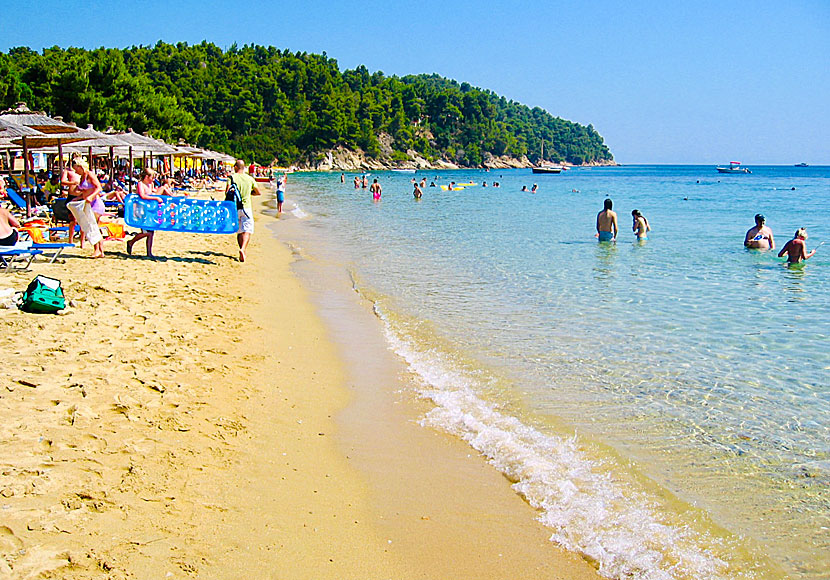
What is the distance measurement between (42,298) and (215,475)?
142 inches

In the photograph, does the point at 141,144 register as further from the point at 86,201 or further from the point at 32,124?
the point at 86,201

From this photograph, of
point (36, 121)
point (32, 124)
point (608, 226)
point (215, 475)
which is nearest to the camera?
point (215, 475)

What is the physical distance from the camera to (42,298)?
617cm

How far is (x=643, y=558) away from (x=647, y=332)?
15.0 ft

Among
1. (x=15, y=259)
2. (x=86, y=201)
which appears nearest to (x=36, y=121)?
(x=86, y=201)

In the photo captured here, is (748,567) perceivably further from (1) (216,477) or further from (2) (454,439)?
(1) (216,477)

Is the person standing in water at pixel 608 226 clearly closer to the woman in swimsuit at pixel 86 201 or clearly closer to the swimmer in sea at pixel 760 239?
the swimmer in sea at pixel 760 239

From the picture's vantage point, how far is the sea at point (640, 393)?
3391mm

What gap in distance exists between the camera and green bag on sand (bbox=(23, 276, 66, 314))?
20.1ft

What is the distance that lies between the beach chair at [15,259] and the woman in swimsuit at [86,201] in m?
0.90

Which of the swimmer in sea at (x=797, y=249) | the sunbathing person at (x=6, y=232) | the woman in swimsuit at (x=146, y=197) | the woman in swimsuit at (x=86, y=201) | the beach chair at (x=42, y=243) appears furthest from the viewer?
the swimmer in sea at (x=797, y=249)

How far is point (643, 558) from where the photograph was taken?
3.13 meters

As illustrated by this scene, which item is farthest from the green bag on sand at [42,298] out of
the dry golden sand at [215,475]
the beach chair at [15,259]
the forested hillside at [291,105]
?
the forested hillside at [291,105]

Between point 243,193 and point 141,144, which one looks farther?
point 141,144
